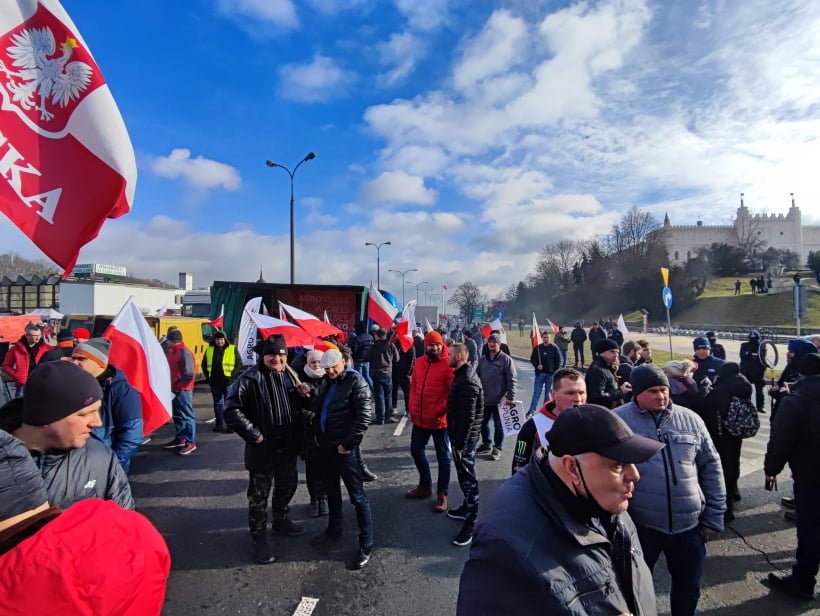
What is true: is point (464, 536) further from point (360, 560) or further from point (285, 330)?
point (285, 330)

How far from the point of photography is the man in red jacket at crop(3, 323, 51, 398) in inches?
289

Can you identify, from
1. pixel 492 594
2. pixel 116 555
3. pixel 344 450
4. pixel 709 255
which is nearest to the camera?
pixel 116 555

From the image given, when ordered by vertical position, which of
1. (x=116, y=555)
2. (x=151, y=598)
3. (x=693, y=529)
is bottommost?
(x=693, y=529)

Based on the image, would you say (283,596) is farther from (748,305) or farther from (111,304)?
(748,305)

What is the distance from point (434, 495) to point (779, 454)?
3.33m

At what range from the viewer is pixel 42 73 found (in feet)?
9.06

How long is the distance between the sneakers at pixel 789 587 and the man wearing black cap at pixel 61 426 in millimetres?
4681

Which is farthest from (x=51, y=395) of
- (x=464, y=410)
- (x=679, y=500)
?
(x=464, y=410)

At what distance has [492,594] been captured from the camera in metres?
1.41

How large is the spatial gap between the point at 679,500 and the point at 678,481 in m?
0.11

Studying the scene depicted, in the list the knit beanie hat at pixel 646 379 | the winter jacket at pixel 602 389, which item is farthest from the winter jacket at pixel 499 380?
the knit beanie hat at pixel 646 379

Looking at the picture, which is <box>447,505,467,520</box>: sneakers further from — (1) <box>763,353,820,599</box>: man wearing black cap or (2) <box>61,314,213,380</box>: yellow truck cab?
(2) <box>61,314,213,380</box>: yellow truck cab

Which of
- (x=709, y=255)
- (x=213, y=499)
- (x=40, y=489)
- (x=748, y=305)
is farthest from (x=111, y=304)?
(x=709, y=255)

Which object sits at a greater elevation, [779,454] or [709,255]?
[709,255]
